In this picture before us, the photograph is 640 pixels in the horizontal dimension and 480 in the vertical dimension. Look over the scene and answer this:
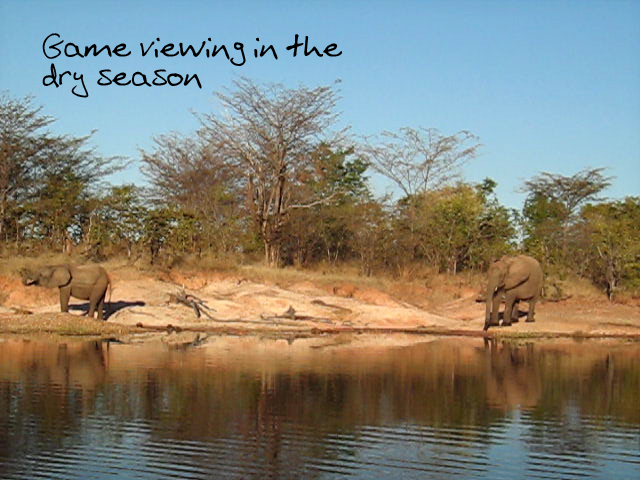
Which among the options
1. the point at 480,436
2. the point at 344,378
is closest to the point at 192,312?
the point at 344,378

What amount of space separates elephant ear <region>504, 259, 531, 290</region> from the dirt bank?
1.42 m

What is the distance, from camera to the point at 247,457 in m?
12.4

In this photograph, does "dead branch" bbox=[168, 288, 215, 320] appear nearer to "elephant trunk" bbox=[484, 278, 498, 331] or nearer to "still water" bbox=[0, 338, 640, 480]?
"still water" bbox=[0, 338, 640, 480]

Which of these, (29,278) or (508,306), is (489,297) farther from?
(29,278)

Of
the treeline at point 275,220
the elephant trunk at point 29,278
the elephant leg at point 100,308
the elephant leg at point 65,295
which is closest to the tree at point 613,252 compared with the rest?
the treeline at point 275,220

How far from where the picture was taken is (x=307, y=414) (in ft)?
51.3

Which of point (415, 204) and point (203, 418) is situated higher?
point (415, 204)

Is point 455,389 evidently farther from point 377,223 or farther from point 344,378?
point 377,223

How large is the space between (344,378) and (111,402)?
5.03m

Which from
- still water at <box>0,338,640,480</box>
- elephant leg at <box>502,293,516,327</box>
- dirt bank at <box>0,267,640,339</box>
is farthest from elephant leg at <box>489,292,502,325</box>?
still water at <box>0,338,640,480</box>

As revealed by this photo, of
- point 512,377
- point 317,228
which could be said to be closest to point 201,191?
point 317,228

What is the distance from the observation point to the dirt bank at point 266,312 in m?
28.8

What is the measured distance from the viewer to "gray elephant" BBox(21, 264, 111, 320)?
1122 inches

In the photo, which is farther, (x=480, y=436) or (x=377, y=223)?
(x=377, y=223)
